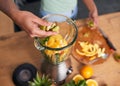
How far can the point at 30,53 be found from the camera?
105 centimetres

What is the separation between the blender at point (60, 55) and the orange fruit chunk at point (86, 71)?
0.05 meters

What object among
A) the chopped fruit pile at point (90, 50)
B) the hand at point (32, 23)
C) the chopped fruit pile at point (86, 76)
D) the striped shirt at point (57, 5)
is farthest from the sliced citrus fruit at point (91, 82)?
the striped shirt at point (57, 5)

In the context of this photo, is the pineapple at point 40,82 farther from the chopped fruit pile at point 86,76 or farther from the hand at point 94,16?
the hand at point 94,16

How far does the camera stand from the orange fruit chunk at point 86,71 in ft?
3.15

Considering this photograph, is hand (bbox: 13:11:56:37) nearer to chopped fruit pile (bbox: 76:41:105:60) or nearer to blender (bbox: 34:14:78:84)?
blender (bbox: 34:14:78:84)

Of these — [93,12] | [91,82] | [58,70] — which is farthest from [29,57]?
[93,12]

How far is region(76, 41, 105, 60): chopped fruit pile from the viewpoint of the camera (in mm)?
1037

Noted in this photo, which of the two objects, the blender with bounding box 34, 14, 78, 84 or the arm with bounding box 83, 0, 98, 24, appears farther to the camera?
the arm with bounding box 83, 0, 98, 24

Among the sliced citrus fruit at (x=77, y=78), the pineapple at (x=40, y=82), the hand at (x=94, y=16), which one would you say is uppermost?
the hand at (x=94, y=16)

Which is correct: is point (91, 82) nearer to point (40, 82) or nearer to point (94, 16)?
point (40, 82)

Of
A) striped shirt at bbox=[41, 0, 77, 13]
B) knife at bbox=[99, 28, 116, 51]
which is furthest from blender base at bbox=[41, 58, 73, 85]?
striped shirt at bbox=[41, 0, 77, 13]

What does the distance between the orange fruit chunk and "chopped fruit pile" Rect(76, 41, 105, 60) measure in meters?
0.06

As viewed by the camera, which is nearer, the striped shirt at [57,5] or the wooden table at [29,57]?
the wooden table at [29,57]

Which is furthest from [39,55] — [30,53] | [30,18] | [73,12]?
[73,12]
